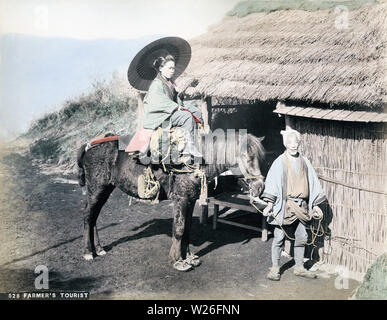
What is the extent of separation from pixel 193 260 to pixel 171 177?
1.44 m

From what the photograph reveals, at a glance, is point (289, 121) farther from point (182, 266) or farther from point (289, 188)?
point (182, 266)

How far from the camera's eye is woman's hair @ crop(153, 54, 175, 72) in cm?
567

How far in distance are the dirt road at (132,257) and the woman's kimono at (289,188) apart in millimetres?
1156

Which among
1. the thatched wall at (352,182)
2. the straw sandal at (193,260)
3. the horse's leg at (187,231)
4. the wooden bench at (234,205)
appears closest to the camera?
the thatched wall at (352,182)

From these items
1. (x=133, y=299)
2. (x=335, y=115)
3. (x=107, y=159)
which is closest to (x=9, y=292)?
(x=133, y=299)

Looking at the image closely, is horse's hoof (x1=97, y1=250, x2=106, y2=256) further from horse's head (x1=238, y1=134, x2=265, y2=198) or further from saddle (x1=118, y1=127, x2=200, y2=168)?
horse's head (x1=238, y1=134, x2=265, y2=198)

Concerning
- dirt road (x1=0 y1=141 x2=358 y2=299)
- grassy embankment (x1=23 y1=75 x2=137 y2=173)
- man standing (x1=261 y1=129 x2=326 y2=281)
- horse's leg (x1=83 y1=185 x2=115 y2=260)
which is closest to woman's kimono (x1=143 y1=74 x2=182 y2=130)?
horse's leg (x1=83 y1=185 x2=115 y2=260)

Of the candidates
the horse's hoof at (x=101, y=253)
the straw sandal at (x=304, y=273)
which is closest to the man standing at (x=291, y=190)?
the straw sandal at (x=304, y=273)

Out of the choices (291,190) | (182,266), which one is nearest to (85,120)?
(182,266)

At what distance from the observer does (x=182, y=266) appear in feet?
19.4

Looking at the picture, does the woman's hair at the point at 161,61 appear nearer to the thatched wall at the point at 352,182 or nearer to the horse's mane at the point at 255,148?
the horse's mane at the point at 255,148

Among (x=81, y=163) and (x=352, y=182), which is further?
(x=81, y=163)

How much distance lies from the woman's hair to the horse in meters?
1.39

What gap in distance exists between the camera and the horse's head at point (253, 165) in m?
5.33
